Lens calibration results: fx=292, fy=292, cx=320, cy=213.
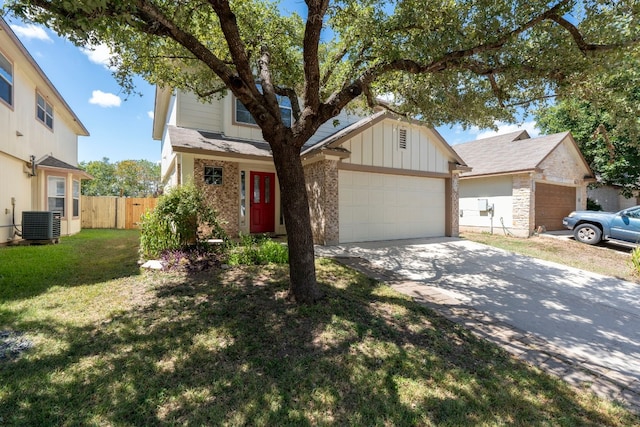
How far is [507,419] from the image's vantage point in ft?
7.90

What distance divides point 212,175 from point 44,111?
8088 millimetres

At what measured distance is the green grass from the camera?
2.39m

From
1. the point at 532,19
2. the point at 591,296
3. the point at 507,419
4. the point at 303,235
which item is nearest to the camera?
the point at 507,419

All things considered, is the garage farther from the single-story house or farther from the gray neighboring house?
the single-story house

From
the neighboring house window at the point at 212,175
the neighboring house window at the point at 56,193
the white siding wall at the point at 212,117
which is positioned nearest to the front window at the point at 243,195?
the neighboring house window at the point at 212,175

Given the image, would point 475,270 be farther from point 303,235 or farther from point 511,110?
point 303,235

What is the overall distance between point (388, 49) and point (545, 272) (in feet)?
21.0

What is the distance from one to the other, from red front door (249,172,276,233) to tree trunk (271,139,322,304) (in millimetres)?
6265

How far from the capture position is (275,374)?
2.87 m

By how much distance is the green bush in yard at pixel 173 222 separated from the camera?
6711 millimetres

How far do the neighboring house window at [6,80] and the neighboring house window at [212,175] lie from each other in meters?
5.92

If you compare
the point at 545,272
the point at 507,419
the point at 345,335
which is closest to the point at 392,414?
the point at 507,419

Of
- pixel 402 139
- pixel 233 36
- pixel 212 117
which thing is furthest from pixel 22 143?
pixel 402 139

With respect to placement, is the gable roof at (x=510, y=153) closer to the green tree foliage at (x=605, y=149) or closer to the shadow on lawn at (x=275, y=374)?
the green tree foliage at (x=605, y=149)
